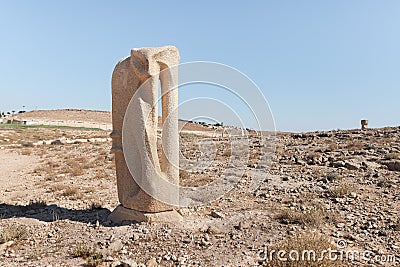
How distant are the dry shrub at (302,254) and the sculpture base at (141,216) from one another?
1.89m

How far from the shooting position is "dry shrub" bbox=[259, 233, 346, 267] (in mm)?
3637

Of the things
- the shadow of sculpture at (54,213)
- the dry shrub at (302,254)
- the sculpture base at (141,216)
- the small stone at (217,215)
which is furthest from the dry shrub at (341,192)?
the shadow of sculpture at (54,213)

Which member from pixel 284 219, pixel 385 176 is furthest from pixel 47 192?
pixel 385 176

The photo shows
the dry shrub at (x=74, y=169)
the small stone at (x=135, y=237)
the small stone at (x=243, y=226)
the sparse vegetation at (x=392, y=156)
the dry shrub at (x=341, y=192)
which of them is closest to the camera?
the small stone at (x=135, y=237)

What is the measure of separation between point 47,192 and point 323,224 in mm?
7182

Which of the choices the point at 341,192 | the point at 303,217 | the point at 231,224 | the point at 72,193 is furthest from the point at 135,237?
the point at 341,192

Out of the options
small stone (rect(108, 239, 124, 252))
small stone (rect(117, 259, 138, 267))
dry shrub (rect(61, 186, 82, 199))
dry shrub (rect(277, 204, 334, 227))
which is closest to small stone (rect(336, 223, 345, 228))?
dry shrub (rect(277, 204, 334, 227))

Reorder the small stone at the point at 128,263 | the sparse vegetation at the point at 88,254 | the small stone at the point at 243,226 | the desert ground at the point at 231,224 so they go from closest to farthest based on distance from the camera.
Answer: the small stone at the point at 128,263, the sparse vegetation at the point at 88,254, the desert ground at the point at 231,224, the small stone at the point at 243,226

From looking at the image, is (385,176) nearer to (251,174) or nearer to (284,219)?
(251,174)

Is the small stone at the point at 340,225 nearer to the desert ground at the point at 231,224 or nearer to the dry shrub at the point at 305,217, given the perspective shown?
the desert ground at the point at 231,224

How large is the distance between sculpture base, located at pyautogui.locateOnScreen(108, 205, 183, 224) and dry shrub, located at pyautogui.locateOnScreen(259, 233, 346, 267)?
1889mm

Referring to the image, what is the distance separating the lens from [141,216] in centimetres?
546

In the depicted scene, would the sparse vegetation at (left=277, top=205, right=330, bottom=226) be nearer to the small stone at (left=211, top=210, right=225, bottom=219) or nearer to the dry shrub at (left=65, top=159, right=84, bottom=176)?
the small stone at (left=211, top=210, right=225, bottom=219)

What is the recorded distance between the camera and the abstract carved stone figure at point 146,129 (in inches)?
214
